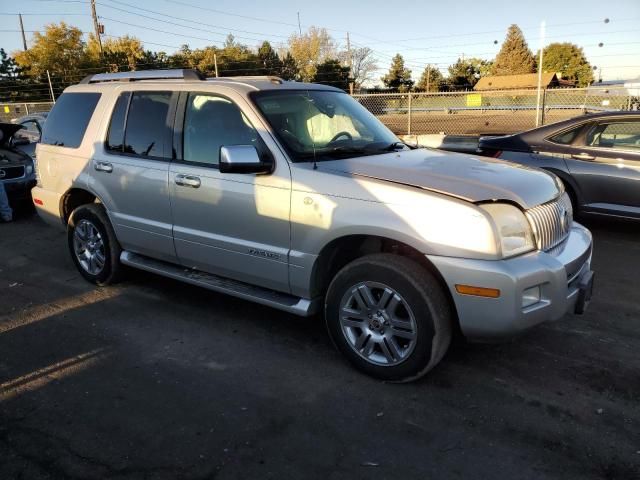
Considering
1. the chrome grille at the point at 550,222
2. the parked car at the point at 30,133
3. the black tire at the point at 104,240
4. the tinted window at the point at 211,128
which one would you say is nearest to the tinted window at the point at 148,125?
the tinted window at the point at 211,128

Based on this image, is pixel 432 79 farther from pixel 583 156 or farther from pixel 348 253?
pixel 348 253

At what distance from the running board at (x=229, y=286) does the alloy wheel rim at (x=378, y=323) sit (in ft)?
1.16

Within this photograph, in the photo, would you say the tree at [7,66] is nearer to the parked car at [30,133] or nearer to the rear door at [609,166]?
the parked car at [30,133]

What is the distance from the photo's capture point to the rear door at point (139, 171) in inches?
173

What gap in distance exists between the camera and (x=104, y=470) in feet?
8.68

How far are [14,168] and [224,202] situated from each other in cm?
675

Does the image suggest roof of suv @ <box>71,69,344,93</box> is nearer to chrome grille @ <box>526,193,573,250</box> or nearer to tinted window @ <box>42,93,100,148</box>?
tinted window @ <box>42,93,100,148</box>

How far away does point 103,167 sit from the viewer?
15.9 ft

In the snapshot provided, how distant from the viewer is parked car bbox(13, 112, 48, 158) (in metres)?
10.4

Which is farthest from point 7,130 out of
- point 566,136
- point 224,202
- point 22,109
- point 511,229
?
point 22,109

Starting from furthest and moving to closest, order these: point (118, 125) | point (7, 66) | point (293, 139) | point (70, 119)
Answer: point (7, 66) < point (70, 119) < point (118, 125) < point (293, 139)

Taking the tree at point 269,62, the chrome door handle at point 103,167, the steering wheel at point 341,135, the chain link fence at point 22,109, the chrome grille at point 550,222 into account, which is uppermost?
the tree at point 269,62

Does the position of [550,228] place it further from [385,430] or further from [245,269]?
[245,269]

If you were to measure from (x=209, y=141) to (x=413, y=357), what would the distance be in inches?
88.3
